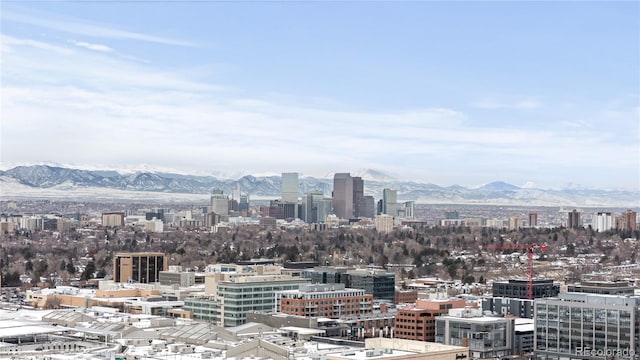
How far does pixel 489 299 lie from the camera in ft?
177

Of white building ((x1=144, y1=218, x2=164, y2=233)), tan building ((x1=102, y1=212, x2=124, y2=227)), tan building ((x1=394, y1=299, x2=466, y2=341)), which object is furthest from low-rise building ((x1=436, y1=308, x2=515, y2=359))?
tan building ((x1=102, y1=212, x2=124, y2=227))

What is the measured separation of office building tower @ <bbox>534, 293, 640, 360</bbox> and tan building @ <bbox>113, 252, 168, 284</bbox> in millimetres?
33642

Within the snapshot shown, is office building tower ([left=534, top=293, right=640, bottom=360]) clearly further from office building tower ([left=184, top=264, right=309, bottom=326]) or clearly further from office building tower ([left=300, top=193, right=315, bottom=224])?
office building tower ([left=300, top=193, right=315, bottom=224])

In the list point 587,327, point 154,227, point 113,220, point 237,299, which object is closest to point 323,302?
point 237,299

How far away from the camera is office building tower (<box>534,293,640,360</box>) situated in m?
41.3

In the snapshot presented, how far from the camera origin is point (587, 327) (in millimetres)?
42219

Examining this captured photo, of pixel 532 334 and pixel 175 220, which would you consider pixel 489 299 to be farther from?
pixel 175 220

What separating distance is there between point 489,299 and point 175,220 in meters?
135

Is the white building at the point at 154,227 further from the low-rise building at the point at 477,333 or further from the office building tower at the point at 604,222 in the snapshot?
the low-rise building at the point at 477,333

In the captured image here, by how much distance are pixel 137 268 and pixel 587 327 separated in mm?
36814

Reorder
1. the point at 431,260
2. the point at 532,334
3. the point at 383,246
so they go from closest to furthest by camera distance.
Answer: the point at 532,334, the point at 431,260, the point at 383,246

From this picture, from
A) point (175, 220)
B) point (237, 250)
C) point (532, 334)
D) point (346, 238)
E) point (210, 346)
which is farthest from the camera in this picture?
point (175, 220)

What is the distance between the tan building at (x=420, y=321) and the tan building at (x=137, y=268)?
2789 centimetres

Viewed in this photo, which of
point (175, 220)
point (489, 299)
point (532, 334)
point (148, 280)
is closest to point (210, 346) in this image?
point (532, 334)
